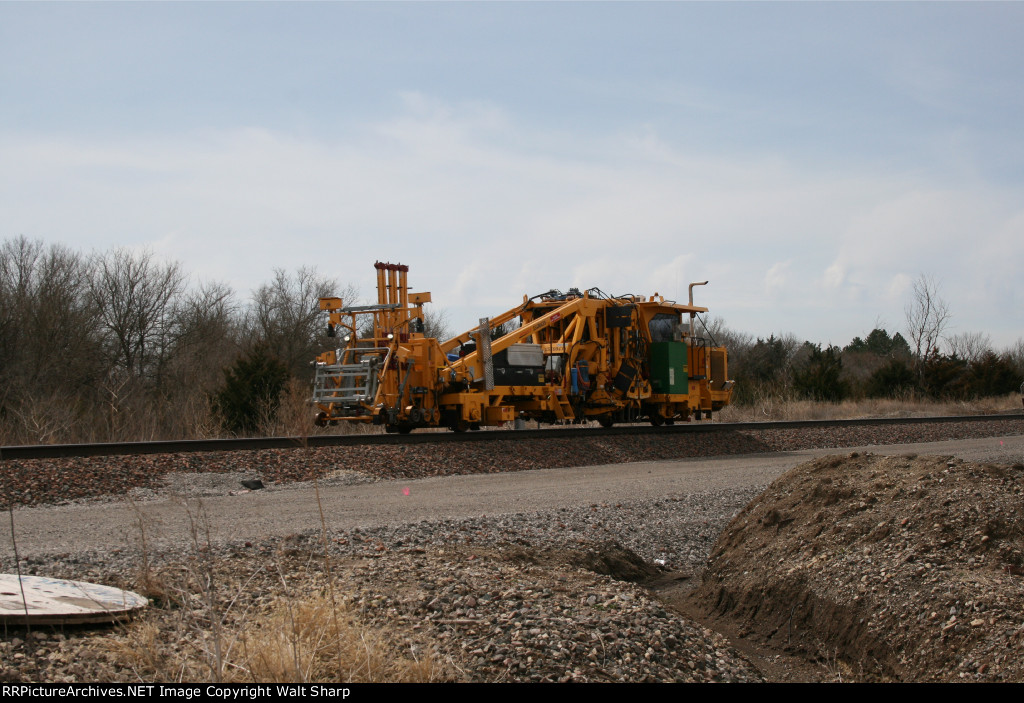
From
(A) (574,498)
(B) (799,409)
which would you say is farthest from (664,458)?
(B) (799,409)

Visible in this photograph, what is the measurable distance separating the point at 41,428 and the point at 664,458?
44.1 ft

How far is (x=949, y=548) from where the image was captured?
6.29 meters

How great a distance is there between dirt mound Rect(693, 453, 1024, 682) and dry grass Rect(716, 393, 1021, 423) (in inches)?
910

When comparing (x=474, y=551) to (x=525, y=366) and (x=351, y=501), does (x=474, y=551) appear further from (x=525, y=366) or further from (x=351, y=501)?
(x=525, y=366)

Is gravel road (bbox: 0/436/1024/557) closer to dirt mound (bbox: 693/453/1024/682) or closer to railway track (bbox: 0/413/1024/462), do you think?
railway track (bbox: 0/413/1024/462)

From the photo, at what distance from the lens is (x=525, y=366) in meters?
18.5

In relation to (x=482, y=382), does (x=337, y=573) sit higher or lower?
lower

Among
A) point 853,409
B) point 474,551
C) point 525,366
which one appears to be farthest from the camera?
point 853,409

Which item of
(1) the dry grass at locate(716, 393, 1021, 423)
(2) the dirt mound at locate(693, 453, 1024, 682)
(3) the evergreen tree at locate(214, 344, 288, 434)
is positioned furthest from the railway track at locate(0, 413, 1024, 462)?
(1) the dry grass at locate(716, 393, 1021, 423)

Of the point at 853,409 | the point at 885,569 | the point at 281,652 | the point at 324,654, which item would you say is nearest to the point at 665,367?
the point at 885,569

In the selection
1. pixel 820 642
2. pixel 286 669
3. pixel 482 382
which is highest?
pixel 482 382

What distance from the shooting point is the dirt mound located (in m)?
5.50

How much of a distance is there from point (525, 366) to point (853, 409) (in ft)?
75.8
